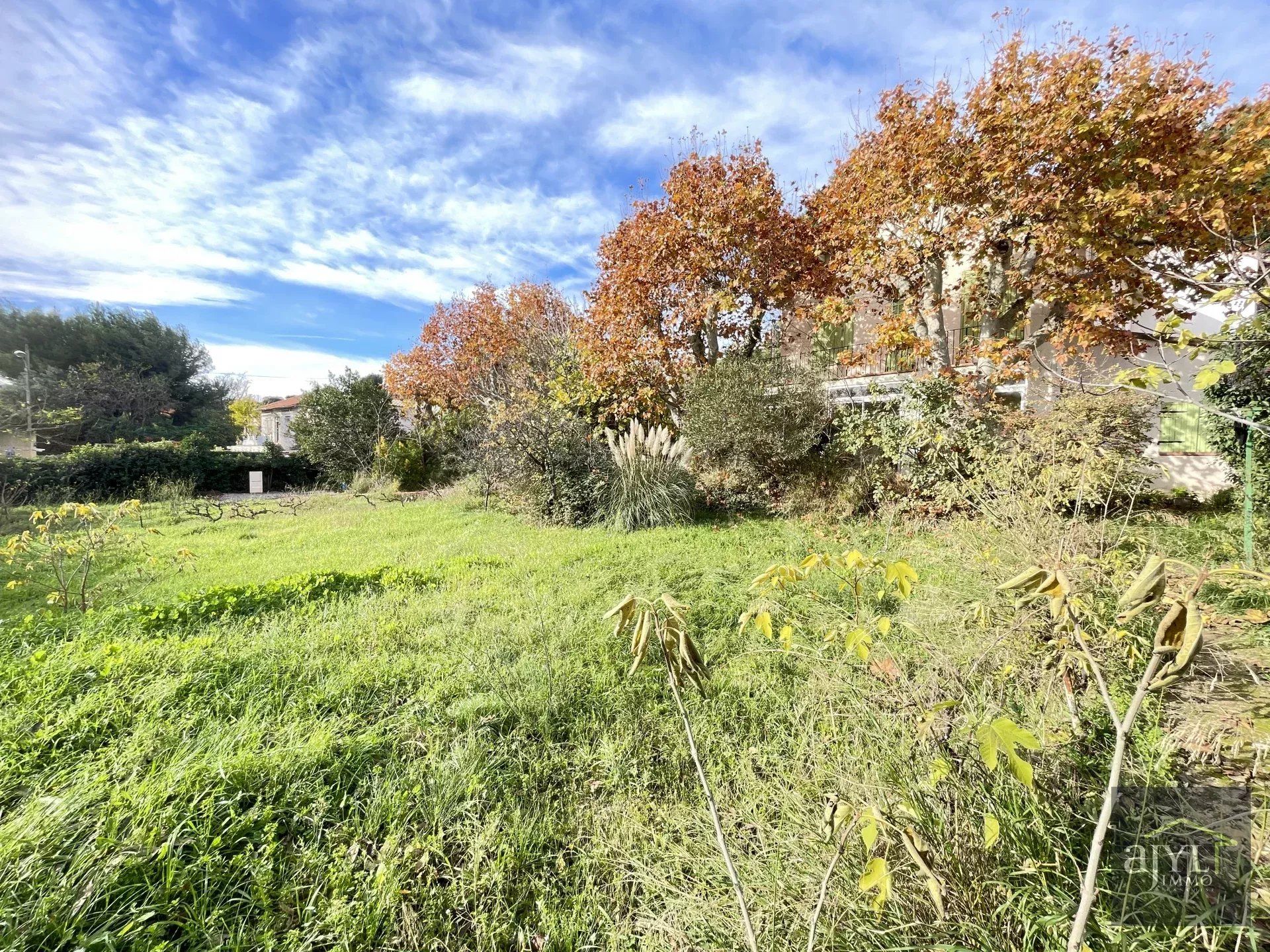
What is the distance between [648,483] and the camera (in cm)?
776

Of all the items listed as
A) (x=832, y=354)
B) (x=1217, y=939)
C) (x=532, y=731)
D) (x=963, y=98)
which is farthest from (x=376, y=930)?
(x=832, y=354)

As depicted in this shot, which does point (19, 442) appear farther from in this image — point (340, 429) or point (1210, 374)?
point (1210, 374)

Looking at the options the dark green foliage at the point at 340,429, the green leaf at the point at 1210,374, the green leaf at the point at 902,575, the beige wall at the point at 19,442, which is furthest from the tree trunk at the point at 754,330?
the beige wall at the point at 19,442

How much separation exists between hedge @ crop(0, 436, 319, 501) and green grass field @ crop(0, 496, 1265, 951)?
39.2 ft

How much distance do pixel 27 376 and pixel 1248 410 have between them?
3060cm

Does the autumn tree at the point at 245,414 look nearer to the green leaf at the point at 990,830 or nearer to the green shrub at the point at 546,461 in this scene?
the green shrub at the point at 546,461

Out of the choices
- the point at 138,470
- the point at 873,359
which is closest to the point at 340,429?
the point at 138,470

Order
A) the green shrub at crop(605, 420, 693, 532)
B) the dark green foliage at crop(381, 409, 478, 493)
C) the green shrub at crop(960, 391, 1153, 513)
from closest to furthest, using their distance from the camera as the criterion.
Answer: the green shrub at crop(960, 391, 1153, 513)
the green shrub at crop(605, 420, 693, 532)
the dark green foliage at crop(381, 409, 478, 493)

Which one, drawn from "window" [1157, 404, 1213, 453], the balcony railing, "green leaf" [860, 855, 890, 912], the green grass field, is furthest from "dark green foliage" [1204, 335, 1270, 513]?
"green leaf" [860, 855, 890, 912]

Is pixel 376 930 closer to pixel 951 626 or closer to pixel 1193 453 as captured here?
pixel 951 626

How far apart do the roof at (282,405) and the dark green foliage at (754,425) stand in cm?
4139

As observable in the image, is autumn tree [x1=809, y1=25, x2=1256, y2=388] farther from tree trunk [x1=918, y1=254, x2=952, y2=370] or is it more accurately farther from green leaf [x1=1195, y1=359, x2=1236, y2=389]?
green leaf [x1=1195, y1=359, x2=1236, y2=389]

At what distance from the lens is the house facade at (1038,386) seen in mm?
8109

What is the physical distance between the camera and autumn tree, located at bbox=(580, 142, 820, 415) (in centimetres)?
959
